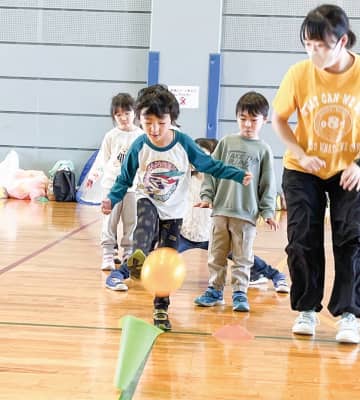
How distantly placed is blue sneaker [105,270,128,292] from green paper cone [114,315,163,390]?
1.67 m

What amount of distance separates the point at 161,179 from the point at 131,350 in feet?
4.28

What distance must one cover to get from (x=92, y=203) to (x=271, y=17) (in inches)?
117

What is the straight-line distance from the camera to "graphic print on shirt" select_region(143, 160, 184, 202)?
299cm

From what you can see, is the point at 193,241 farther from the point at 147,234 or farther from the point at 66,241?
the point at 66,241

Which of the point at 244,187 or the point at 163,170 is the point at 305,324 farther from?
the point at 163,170

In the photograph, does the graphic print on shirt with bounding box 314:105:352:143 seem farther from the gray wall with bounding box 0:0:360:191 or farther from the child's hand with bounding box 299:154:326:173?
the gray wall with bounding box 0:0:360:191

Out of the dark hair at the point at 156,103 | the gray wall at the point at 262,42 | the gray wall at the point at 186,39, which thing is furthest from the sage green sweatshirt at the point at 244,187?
the gray wall at the point at 262,42

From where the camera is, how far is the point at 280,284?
3.67 metres

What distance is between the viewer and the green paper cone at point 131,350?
1781 mm

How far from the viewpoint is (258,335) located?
280 centimetres

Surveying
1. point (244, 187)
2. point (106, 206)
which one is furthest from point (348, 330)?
point (106, 206)

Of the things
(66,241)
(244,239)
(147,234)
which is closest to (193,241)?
(244,239)

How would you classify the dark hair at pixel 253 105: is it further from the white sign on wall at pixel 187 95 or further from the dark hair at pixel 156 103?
the white sign on wall at pixel 187 95

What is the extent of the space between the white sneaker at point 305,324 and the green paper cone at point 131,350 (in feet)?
3.60
